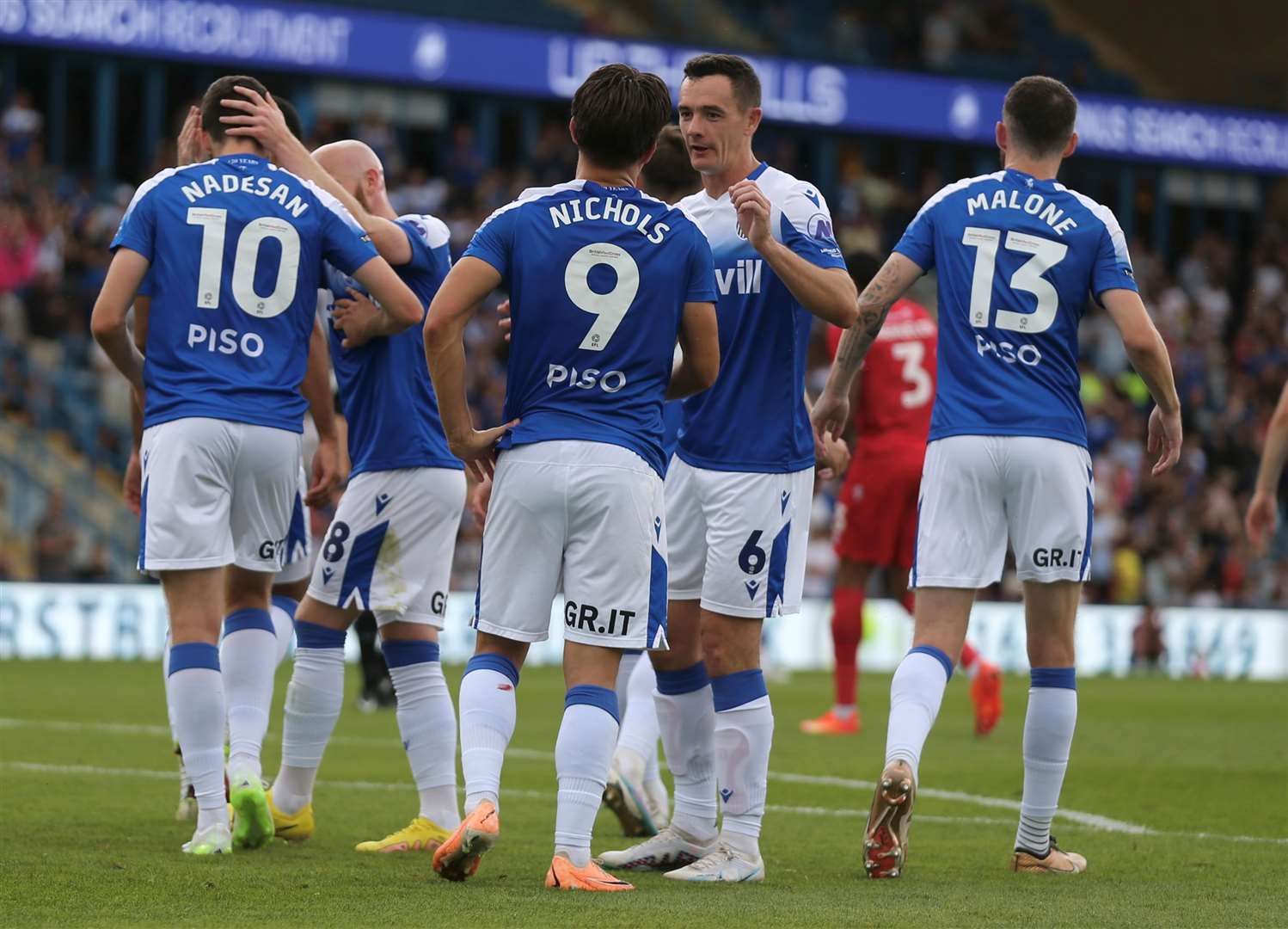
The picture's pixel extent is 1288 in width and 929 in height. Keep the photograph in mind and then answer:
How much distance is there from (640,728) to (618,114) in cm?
263

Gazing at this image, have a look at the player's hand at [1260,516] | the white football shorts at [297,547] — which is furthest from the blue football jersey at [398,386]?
the player's hand at [1260,516]

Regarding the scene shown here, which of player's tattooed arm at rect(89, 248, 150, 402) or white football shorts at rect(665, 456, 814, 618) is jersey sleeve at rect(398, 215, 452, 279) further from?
white football shorts at rect(665, 456, 814, 618)

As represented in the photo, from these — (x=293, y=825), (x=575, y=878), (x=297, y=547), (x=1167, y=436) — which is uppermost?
(x=1167, y=436)

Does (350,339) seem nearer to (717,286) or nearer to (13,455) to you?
(717,286)

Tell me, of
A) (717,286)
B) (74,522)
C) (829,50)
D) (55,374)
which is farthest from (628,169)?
(829,50)

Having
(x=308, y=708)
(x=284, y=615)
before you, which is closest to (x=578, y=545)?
(x=308, y=708)

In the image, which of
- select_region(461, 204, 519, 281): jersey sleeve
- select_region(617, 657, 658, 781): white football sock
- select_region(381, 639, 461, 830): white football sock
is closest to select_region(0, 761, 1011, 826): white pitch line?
select_region(617, 657, 658, 781): white football sock

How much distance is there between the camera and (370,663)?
12641mm

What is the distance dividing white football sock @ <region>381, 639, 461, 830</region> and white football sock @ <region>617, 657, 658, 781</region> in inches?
29.5

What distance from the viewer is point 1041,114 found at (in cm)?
615

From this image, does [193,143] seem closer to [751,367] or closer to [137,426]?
[137,426]

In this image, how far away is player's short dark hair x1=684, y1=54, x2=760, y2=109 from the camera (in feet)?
19.2

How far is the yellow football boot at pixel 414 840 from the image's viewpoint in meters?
6.24

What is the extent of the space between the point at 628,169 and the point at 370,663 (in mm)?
7688
